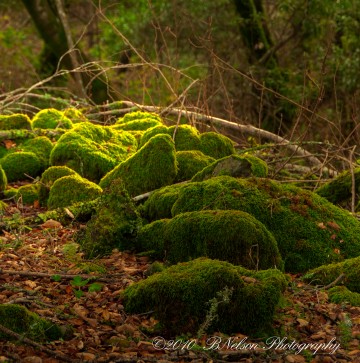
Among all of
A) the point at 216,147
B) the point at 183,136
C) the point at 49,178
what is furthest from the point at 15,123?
the point at 216,147

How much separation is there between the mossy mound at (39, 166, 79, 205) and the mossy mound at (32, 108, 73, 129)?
2224mm

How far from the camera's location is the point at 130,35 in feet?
67.9

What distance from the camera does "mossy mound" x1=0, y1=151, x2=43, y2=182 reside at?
9.73 metres

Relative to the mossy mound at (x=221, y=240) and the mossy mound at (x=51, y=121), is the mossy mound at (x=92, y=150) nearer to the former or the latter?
the mossy mound at (x=51, y=121)

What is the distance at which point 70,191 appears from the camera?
8102mm

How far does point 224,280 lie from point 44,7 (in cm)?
1498

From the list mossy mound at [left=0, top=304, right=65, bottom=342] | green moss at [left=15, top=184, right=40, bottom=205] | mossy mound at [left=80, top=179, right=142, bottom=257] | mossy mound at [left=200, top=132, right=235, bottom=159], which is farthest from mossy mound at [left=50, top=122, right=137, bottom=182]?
mossy mound at [left=0, top=304, right=65, bottom=342]

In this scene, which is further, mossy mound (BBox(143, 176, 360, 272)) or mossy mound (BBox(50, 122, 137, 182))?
mossy mound (BBox(50, 122, 137, 182))

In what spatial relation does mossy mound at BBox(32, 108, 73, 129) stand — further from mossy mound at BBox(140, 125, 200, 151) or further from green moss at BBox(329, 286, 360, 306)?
green moss at BBox(329, 286, 360, 306)

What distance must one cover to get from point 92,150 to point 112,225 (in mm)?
2687

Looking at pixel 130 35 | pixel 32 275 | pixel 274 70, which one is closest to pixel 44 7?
pixel 130 35

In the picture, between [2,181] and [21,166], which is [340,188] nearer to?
[2,181]

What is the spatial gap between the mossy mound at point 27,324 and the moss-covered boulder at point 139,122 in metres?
5.75

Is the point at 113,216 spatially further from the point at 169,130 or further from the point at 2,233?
the point at 169,130
